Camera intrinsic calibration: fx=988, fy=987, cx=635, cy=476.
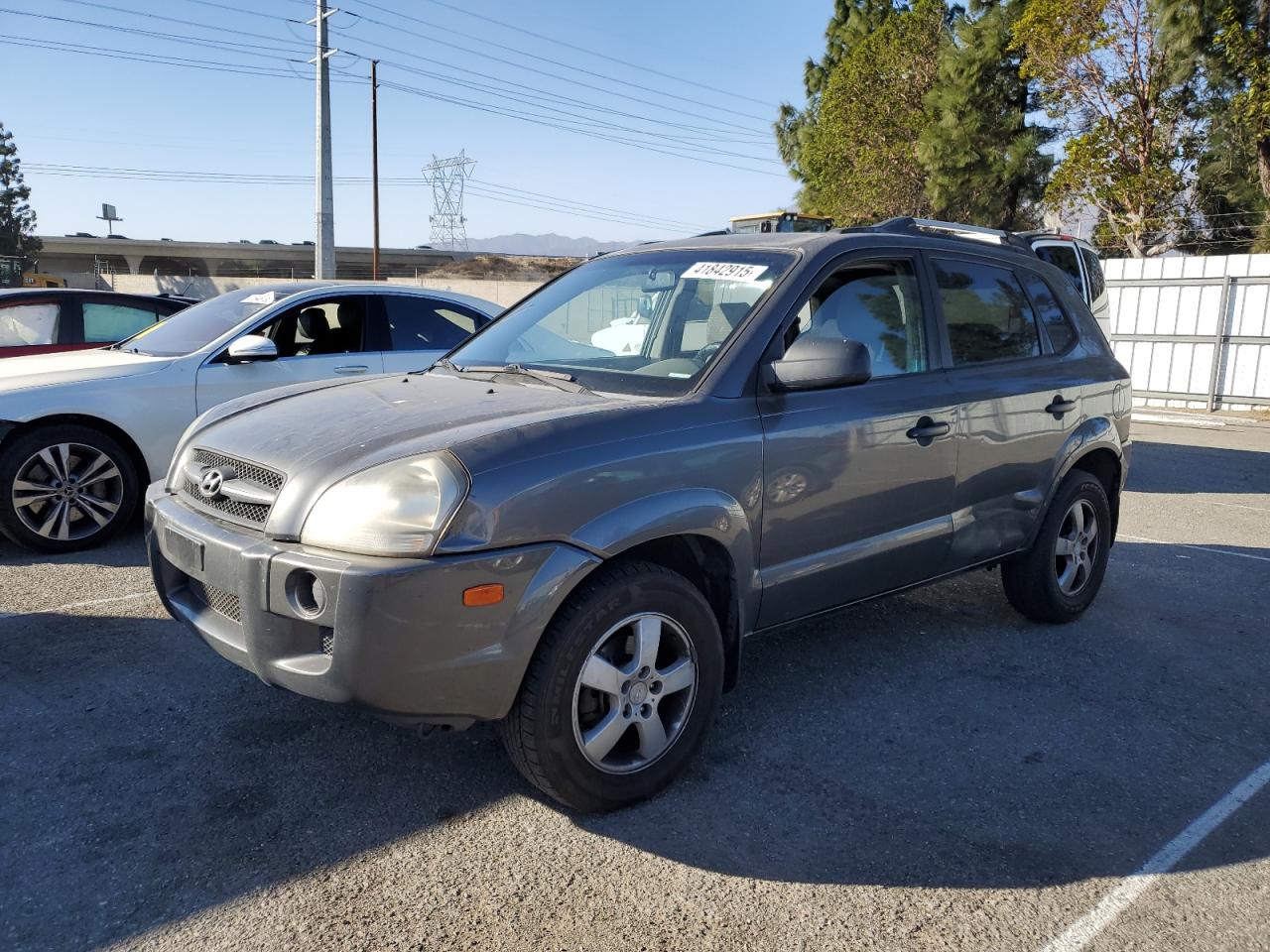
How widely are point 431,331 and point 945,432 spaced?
4.31 m

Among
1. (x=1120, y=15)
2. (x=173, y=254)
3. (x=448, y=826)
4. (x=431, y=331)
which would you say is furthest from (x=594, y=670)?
(x=173, y=254)

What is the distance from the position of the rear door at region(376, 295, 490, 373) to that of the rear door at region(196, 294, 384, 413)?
13 centimetres

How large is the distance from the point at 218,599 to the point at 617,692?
1.23 m

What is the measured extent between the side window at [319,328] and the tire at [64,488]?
4.06 feet

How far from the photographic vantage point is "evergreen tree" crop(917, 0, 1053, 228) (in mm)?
33219

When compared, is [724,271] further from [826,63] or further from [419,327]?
[826,63]

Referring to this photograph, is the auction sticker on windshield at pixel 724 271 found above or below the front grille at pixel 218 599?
above

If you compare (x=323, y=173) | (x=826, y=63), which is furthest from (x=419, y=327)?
(x=826, y=63)

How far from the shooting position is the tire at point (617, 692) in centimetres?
275

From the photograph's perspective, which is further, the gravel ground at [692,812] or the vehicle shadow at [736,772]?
the vehicle shadow at [736,772]

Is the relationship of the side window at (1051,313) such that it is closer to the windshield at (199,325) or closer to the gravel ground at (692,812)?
the gravel ground at (692,812)

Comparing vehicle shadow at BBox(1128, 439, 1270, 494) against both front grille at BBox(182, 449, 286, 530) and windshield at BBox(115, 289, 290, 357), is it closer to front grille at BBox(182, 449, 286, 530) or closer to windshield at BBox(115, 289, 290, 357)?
windshield at BBox(115, 289, 290, 357)

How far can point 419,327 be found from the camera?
23.3 feet

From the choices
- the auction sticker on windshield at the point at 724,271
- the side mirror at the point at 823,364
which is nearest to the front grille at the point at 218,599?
the side mirror at the point at 823,364
